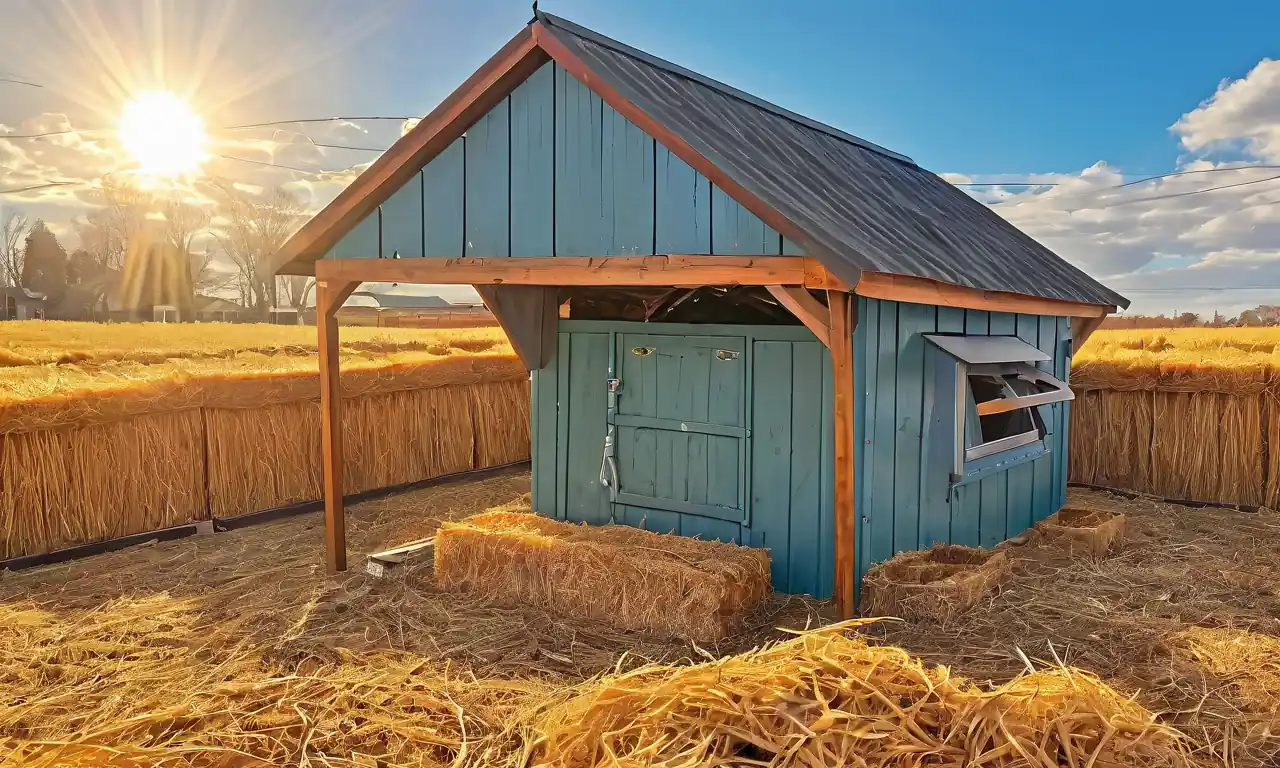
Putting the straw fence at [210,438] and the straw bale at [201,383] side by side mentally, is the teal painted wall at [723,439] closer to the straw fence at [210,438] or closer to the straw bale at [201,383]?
the straw bale at [201,383]

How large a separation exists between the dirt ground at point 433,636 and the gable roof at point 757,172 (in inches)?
93.7

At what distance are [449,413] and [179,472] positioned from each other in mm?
3338

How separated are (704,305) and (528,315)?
1.52 m

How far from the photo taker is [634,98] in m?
5.65

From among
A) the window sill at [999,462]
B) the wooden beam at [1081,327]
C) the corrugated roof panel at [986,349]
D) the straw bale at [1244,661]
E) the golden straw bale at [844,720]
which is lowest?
the straw bale at [1244,661]

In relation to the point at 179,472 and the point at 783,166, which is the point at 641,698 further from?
the point at 179,472

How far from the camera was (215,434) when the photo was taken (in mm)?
8977

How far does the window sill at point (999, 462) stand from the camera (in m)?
7.11

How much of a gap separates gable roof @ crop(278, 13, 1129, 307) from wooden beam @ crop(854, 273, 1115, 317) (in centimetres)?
8

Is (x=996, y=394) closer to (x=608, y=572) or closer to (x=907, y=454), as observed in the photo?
(x=907, y=454)

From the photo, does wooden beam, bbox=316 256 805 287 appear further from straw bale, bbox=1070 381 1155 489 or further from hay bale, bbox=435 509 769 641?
straw bale, bbox=1070 381 1155 489

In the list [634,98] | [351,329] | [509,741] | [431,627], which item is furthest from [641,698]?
[351,329]

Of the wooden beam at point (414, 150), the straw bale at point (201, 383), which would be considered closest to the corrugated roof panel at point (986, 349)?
the wooden beam at point (414, 150)

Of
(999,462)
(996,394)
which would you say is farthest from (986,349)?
(999,462)
